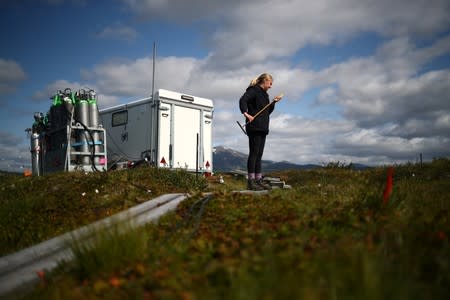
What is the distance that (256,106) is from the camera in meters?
9.37

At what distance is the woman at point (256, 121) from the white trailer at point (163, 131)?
15.9 feet

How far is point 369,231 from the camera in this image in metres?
3.62

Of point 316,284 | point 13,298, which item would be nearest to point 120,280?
point 13,298

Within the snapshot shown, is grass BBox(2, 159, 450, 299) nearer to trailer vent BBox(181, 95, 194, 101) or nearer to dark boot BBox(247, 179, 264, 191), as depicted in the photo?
dark boot BBox(247, 179, 264, 191)

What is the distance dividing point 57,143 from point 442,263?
14.9 m

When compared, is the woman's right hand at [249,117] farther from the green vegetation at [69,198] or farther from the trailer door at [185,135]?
the trailer door at [185,135]

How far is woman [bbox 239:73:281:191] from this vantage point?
29.9 ft

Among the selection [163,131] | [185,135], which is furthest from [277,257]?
[185,135]

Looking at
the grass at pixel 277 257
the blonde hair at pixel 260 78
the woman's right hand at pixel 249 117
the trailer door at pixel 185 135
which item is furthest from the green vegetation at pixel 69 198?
the trailer door at pixel 185 135

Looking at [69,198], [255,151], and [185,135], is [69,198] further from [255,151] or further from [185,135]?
[185,135]

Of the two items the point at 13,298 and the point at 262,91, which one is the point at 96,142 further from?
the point at 13,298

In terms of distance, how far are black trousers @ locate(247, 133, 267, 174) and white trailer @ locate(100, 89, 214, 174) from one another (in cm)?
482

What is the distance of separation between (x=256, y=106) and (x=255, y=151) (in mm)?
1147

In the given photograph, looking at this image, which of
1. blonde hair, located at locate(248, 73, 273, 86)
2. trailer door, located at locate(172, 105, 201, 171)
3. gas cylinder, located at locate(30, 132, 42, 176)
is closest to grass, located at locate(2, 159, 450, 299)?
blonde hair, located at locate(248, 73, 273, 86)
